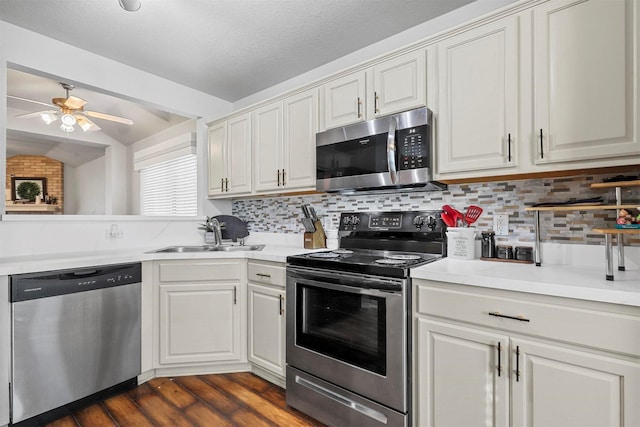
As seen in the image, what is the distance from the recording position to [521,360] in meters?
1.25

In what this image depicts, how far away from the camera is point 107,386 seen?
203 centimetres

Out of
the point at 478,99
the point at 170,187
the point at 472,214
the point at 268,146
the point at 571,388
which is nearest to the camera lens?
the point at 571,388

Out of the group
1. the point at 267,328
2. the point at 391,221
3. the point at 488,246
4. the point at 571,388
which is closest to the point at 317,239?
the point at 391,221

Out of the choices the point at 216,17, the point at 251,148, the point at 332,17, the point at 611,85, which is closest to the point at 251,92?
the point at 251,148

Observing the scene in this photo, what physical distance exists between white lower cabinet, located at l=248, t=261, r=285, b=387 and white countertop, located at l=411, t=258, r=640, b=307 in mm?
1004

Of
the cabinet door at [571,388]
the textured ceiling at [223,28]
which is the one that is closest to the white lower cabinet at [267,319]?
the cabinet door at [571,388]

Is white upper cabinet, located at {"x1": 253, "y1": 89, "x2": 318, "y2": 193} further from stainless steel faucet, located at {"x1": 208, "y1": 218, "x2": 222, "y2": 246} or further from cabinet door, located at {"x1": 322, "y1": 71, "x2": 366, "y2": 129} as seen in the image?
stainless steel faucet, located at {"x1": 208, "y1": 218, "x2": 222, "y2": 246}

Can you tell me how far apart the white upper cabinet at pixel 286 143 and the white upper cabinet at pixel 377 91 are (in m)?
0.16

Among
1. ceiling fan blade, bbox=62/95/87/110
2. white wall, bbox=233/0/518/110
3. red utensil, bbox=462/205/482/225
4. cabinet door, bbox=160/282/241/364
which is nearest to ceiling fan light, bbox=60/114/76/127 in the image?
ceiling fan blade, bbox=62/95/87/110

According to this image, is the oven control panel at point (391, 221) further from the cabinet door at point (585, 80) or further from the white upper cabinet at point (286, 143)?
the cabinet door at point (585, 80)

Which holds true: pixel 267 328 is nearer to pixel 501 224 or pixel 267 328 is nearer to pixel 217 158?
pixel 501 224

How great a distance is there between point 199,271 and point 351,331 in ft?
3.98

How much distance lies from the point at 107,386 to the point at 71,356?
31 cm

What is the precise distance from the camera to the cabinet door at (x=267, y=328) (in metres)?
2.12
